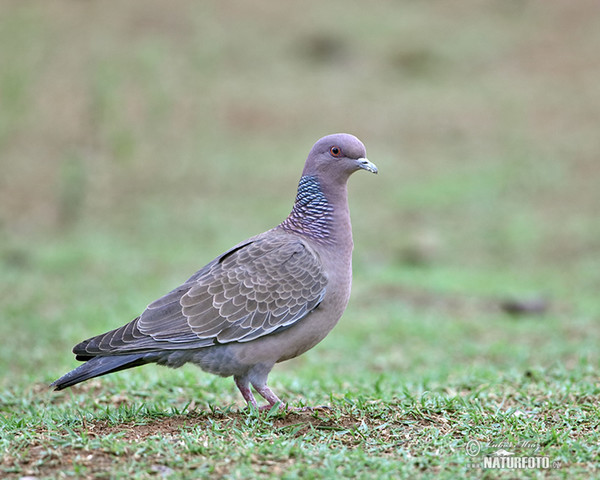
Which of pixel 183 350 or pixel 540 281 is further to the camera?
pixel 540 281

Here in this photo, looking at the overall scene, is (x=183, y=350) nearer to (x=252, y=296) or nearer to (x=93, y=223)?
(x=252, y=296)

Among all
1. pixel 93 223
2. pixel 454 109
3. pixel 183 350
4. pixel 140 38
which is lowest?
pixel 183 350

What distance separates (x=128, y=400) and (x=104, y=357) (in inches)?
44.8

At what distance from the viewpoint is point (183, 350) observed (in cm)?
475

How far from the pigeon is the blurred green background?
131 cm

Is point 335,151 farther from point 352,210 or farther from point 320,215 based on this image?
point 352,210

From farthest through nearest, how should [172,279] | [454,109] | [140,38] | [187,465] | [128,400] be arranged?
[140,38] < [454,109] < [172,279] < [128,400] < [187,465]

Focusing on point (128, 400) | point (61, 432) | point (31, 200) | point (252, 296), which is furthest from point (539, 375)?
point (31, 200)

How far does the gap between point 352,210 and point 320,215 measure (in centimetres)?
940

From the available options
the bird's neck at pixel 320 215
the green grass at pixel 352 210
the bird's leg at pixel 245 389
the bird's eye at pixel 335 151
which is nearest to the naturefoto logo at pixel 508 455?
the green grass at pixel 352 210

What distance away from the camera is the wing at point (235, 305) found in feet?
15.5

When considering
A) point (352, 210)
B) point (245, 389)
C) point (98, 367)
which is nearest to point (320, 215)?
point (245, 389)

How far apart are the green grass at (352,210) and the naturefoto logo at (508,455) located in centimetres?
3

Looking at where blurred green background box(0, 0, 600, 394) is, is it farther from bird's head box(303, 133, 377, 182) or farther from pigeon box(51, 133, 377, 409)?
bird's head box(303, 133, 377, 182)
